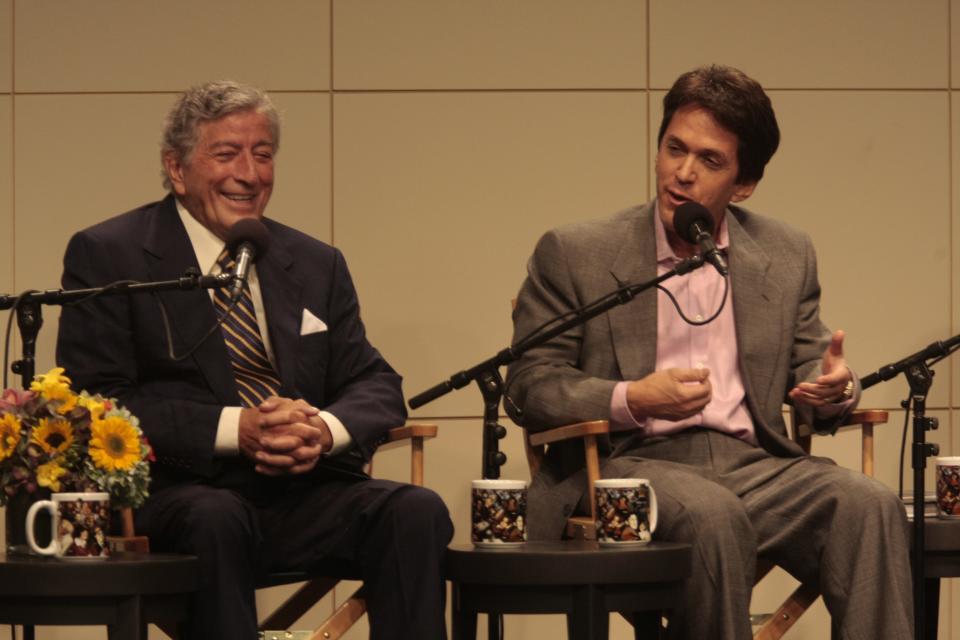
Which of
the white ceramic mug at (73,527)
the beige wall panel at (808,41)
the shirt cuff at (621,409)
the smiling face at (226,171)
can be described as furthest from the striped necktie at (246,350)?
the beige wall panel at (808,41)

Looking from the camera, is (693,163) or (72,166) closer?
(693,163)

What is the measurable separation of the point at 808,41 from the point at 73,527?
286 centimetres

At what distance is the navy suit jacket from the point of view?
312 cm

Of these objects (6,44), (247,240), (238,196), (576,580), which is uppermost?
(6,44)

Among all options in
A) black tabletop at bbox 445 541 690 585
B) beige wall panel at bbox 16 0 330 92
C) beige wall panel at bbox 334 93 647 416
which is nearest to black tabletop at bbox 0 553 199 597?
black tabletop at bbox 445 541 690 585

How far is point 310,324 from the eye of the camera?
3.38 m

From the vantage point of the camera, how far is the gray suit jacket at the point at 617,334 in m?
3.36

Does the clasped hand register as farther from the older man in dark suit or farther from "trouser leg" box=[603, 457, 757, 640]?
"trouser leg" box=[603, 457, 757, 640]

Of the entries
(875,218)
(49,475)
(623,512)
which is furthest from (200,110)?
(875,218)

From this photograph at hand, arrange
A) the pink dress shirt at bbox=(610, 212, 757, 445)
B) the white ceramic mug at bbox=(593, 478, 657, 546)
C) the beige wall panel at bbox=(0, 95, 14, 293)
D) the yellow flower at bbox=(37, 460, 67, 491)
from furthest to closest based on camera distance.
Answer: the beige wall panel at bbox=(0, 95, 14, 293) → the pink dress shirt at bbox=(610, 212, 757, 445) → the white ceramic mug at bbox=(593, 478, 657, 546) → the yellow flower at bbox=(37, 460, 67, 491)

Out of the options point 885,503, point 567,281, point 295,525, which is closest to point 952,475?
point 885,503

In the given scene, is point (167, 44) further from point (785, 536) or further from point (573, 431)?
point (785, 536)

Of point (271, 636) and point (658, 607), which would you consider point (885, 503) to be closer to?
point (658, 607)

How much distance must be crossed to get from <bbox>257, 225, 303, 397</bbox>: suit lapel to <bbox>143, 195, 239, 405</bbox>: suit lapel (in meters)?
0.13
